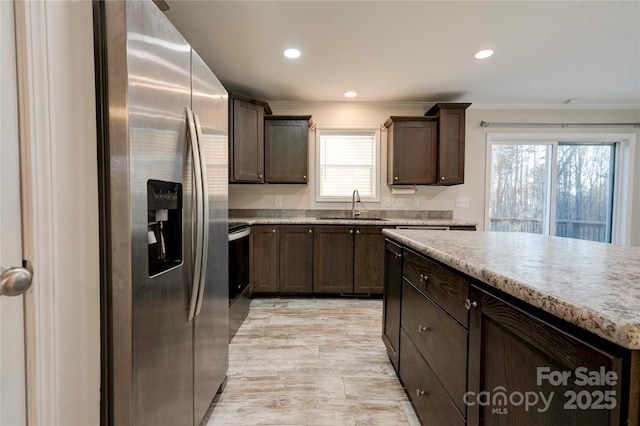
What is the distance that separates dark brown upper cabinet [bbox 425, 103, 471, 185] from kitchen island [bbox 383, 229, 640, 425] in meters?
2.26

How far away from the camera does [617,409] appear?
452mm

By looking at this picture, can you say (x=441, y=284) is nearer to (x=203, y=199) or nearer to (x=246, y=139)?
(x=203, y=199)

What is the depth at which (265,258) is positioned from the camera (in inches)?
126

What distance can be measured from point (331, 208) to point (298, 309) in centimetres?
151

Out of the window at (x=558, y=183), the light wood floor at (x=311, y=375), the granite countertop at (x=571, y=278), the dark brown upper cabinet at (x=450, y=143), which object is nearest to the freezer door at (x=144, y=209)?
the light wood floor at (x=311, y=375)

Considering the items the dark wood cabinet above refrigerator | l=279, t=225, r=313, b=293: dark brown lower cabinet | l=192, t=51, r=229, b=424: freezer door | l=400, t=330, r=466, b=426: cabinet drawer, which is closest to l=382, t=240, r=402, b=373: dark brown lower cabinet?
l=400, t=330, r=466, b=426: cabinet drawer

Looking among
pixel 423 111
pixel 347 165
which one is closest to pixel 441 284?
pixel 347 165

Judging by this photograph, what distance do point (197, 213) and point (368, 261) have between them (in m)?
2.43

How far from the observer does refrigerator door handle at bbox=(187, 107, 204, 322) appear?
106 cm

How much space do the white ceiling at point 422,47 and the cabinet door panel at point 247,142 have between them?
32cm

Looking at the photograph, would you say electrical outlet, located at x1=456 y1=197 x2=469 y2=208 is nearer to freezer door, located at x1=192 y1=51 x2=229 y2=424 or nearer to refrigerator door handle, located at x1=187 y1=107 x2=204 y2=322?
freezer door, located at x1=192 y1=51 x2=229 y2=424

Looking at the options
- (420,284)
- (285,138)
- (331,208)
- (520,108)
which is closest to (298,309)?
(331,208)

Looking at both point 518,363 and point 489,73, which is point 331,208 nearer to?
point 489,73

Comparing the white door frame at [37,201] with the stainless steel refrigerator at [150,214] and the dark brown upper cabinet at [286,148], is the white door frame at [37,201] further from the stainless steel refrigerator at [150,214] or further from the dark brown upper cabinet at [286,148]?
the dark brown upper cabinet at [286,148]
